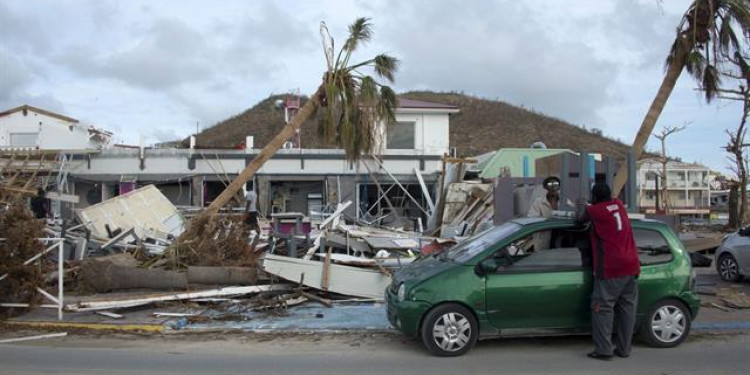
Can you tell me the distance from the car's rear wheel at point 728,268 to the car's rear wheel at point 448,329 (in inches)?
323

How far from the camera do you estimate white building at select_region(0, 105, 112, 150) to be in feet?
88.9

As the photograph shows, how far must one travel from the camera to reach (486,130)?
55844 mm

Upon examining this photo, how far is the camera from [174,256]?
38.2ft

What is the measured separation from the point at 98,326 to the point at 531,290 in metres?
5.79

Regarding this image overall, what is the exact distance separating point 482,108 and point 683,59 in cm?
4921

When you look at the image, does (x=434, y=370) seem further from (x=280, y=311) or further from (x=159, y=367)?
(x=280, y=311)

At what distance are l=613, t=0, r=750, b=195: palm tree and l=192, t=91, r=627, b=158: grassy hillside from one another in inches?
1336

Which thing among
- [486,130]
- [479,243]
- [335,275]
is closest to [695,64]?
[479,243]

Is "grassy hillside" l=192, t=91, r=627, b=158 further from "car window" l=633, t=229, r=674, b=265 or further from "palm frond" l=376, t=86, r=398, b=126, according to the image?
"car window" l=633, t=229, r=674, b=265

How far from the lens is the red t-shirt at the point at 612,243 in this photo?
6.65 m

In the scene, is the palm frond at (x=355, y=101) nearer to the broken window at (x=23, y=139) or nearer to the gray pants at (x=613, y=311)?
the gray pants at (x=613, y=311)

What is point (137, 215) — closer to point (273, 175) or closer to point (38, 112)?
point (273, 175)

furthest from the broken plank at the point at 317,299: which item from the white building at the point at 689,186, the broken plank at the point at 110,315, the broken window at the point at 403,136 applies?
the white building at the point at 689,186

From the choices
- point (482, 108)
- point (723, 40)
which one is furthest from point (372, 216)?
point (482, 108)
